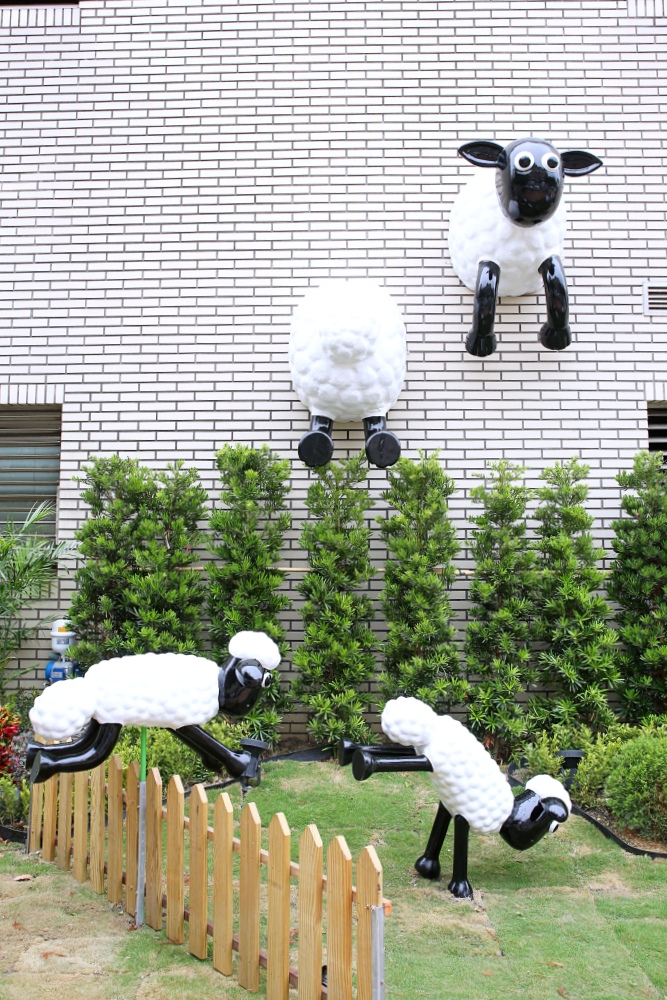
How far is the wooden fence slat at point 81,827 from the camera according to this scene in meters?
3.89

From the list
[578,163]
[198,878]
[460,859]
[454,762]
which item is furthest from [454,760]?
[578,163]

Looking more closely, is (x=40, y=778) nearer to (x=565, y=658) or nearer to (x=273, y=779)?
(x=273, y=779)

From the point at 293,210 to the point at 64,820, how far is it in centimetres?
487

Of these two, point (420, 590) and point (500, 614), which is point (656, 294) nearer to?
point (500, 614)

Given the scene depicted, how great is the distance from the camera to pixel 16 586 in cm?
564

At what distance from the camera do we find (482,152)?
5723 millimetres

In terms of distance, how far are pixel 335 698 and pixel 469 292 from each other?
3.38 m

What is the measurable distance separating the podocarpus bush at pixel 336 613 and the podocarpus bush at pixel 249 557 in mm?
204

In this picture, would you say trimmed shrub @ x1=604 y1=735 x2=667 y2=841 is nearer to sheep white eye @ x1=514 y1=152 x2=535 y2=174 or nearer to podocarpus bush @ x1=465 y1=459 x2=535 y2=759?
podocarpus bush @ x1=465 y1=459 x2=535 y2=759

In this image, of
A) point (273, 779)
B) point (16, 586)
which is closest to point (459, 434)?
point (273, 779)

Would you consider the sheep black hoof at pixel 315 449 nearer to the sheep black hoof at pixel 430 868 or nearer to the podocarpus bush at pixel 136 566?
the podocarpus bush at pixel 136 566

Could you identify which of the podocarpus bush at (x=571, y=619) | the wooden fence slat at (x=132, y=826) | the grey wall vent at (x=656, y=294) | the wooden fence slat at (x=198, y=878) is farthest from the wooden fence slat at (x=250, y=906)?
the grey wall vent at (x=656, y=294)

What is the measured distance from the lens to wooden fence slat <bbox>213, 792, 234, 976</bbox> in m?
3.12

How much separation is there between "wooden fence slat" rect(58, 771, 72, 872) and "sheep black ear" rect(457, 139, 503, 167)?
4647 millimetres
